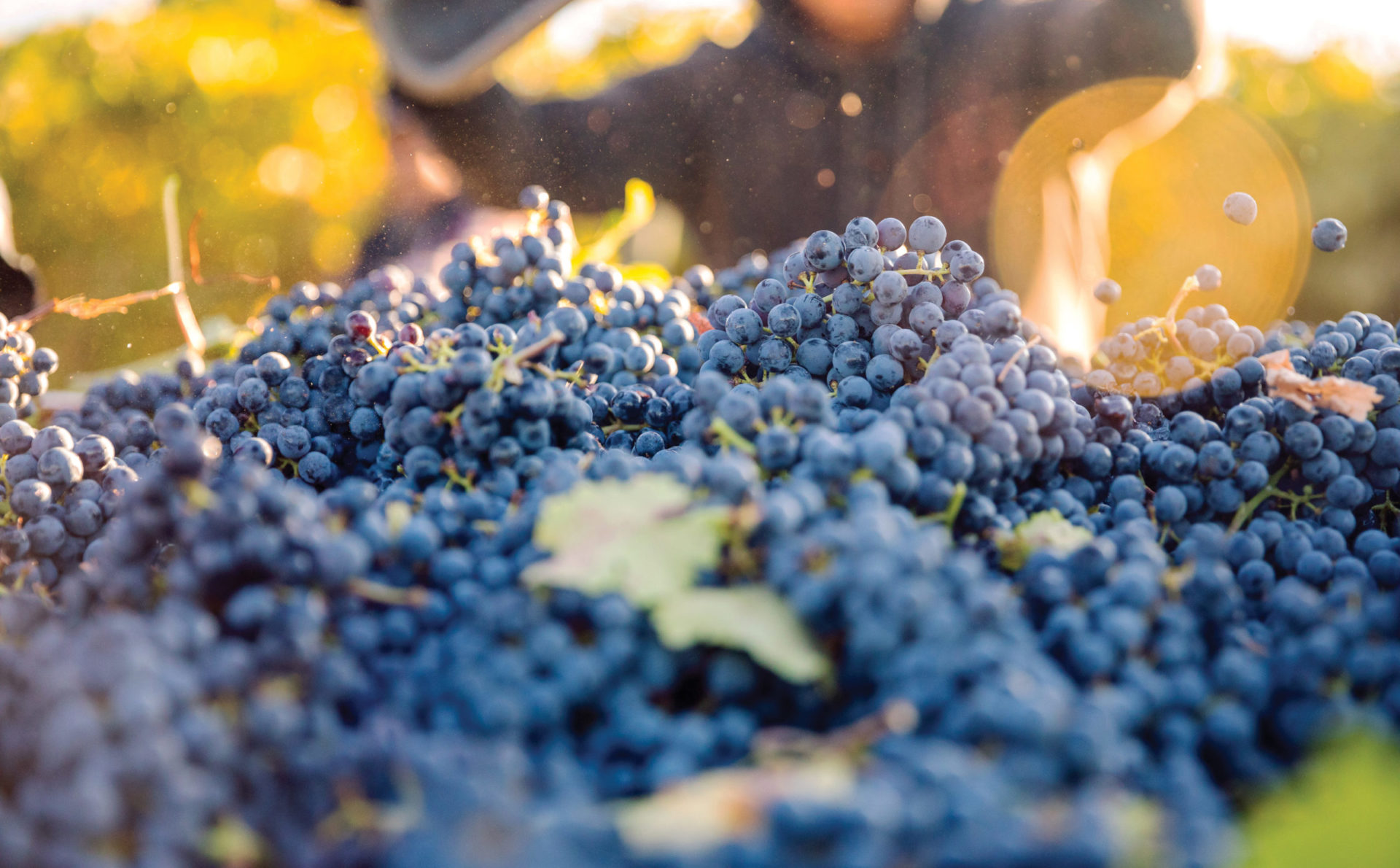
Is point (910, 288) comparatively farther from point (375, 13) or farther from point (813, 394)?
point (375, 13)

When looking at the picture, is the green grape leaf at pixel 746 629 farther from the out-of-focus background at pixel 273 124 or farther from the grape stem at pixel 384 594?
the out-of-focus background at pixel 273 124

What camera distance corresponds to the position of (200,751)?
40 cm

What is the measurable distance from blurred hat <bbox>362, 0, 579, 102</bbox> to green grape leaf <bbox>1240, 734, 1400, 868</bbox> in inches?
69.6

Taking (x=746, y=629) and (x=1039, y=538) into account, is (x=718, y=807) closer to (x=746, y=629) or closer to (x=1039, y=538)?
(x=746, y=629)

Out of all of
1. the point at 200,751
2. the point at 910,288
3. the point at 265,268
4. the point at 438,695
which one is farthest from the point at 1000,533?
the point at 265,268

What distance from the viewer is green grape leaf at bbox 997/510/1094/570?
58cm

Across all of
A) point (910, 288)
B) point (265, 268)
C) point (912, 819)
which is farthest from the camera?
point (265, 268)

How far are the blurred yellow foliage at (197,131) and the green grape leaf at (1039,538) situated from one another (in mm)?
4597

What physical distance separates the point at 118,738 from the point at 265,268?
1.37m

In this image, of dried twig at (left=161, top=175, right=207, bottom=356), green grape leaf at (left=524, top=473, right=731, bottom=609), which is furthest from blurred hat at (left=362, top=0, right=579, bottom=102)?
green grape leaf at (left=524, top=473, right=731, bottom=609)

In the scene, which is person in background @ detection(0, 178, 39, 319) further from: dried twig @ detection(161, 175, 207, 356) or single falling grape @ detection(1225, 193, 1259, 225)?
single falling grape @ detection(1225, 193, 1259, 225)

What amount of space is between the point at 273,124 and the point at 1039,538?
225 inches

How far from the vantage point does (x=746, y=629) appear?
0.45m

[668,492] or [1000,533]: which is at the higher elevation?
[1000,533]
